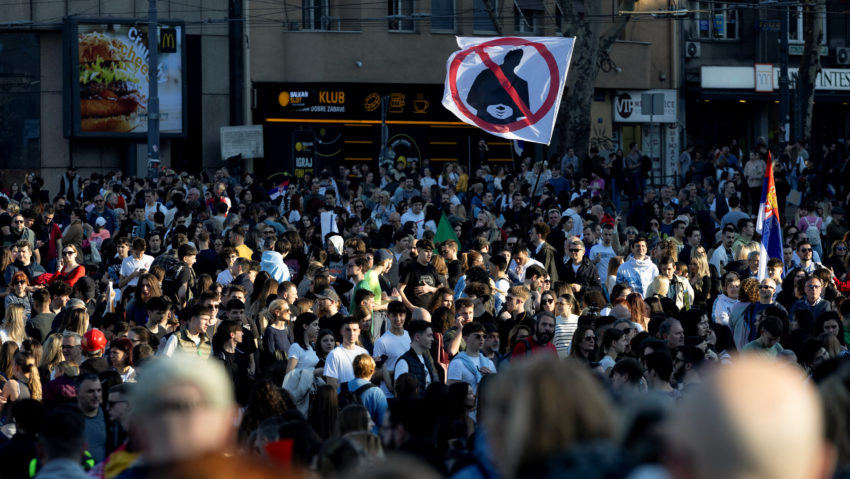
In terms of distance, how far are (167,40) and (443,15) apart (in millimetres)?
7046

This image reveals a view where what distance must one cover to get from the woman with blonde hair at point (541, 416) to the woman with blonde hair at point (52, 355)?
24.5ft

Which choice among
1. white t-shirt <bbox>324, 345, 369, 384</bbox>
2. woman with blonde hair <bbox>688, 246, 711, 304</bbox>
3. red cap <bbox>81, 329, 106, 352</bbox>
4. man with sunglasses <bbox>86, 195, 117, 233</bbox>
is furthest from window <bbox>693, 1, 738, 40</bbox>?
white t-shirt <bbox>324, 345, 369, 384</bbox>

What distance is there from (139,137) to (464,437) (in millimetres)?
28082

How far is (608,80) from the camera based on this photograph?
3747cm

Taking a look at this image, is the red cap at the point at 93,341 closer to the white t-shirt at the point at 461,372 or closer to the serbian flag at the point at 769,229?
the white t-shirt at the point at 461,372

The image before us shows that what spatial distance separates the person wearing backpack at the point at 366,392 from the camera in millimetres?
8977

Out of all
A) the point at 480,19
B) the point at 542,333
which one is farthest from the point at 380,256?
the point at 480,19

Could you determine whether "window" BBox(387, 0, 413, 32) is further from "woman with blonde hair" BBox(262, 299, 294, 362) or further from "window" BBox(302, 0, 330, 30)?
"woman with blonde hair" BBox(262, 299, 294, 362)

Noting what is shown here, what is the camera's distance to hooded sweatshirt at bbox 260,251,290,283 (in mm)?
14695

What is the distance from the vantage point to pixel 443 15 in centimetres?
3622

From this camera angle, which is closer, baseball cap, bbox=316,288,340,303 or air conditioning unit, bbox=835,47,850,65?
baseball cap, bbox=316,288,340,303

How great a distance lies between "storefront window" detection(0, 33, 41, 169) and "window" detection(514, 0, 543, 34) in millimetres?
11996

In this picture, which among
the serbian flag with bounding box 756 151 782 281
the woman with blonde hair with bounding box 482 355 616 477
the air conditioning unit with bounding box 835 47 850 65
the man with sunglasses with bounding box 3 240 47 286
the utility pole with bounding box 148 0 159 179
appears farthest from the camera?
the air conditioning unit with bounding box 835 47 850 65

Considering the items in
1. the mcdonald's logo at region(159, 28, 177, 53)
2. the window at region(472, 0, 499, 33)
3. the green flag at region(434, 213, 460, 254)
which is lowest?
the green flag at region(434, 213, 460, 254)
